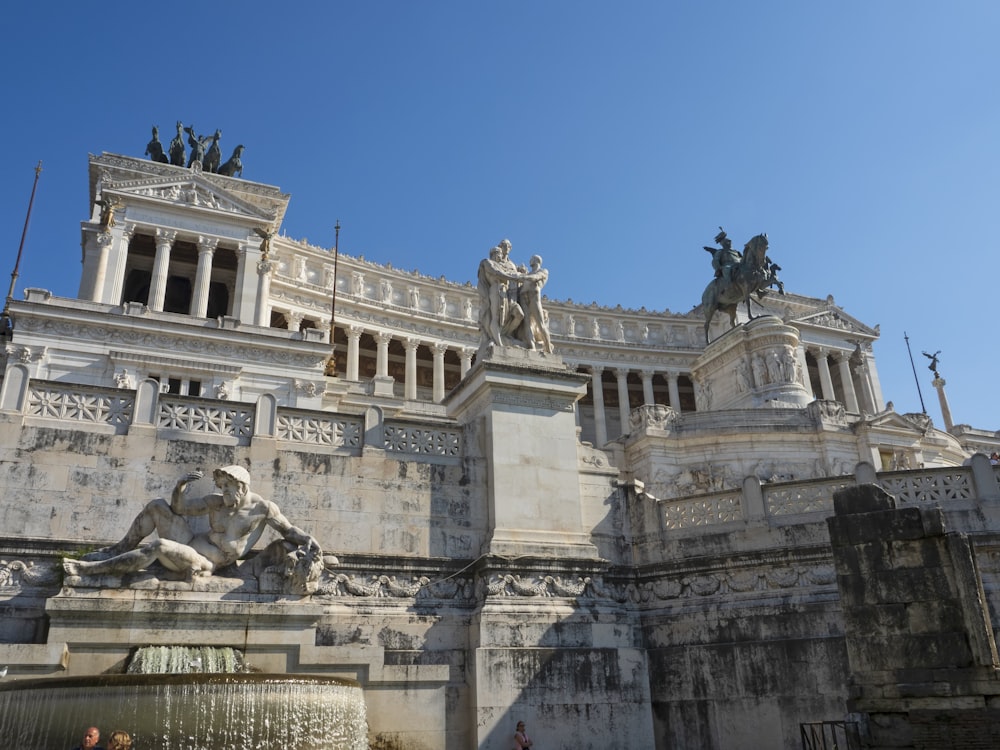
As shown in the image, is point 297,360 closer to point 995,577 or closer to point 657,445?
point 657,445

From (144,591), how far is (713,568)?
10.2 metres

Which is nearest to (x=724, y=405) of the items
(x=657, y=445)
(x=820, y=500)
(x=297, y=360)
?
(x=657, y=445)

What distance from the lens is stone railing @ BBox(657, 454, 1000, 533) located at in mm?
15625

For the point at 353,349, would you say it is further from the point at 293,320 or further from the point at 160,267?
the point at 160,267

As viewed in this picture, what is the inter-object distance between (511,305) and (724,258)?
118 feet

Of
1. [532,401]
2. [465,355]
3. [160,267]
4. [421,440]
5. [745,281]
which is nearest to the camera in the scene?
[421,440]

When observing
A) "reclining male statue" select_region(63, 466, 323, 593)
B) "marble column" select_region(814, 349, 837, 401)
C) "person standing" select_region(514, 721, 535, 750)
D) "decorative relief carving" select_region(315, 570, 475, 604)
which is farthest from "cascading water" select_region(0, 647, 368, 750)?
"marble column" select_region(814, 349, 837, 401)

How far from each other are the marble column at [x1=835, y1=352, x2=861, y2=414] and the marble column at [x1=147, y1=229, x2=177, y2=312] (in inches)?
2545

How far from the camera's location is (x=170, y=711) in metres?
9.73

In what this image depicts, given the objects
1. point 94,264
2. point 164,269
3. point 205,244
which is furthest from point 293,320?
point 94,264

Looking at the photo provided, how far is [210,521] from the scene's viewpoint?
516 inches

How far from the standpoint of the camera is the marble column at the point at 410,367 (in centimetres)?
6906

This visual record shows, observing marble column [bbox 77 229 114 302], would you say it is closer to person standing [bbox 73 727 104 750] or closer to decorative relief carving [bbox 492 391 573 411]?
decorative relief carving [bbox 492 391 573 411]

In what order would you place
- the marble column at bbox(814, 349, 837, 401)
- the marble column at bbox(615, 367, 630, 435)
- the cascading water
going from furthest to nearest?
the marble column at bbox(814, 349, 837, 401) → the marble column at bbox(615, 367, 630, 435) → the cascading water
